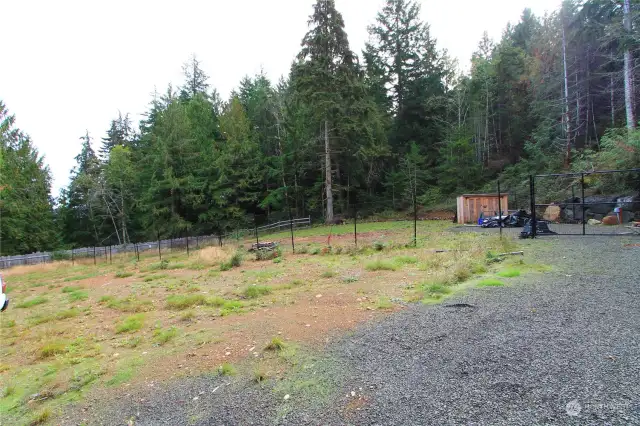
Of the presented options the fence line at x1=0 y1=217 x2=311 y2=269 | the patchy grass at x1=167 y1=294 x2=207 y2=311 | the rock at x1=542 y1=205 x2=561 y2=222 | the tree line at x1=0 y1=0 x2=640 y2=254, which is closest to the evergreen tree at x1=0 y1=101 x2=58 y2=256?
the tree line at x1=0 y1=0 x2=640 y2=254

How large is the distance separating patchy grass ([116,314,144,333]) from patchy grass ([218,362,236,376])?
8.94ft

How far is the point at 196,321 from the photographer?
541 centimetres

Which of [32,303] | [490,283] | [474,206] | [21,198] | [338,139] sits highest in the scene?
[338,139]

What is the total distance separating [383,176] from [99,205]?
30.2 metres

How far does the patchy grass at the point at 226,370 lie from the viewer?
11.0 ft

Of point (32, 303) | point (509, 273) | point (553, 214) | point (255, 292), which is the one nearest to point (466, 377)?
point (509, 273)

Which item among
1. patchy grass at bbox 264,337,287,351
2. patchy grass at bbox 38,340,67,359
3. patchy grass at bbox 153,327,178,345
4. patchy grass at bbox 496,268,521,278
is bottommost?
patchy grass at bbox 38,340,67,359

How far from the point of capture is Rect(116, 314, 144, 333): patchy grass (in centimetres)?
541

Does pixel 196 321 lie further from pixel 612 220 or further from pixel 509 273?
pixel 612 220

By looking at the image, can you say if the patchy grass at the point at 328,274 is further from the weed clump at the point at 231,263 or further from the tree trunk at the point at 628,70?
the tree trunk at the point at 628,70

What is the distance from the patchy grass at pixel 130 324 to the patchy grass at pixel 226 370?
2.72 metres

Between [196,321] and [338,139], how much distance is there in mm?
26804

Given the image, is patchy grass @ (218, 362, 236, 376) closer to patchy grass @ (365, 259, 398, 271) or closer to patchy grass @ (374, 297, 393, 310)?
patchy grass @ (374, 297, 393, 310)

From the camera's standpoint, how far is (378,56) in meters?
36.2
